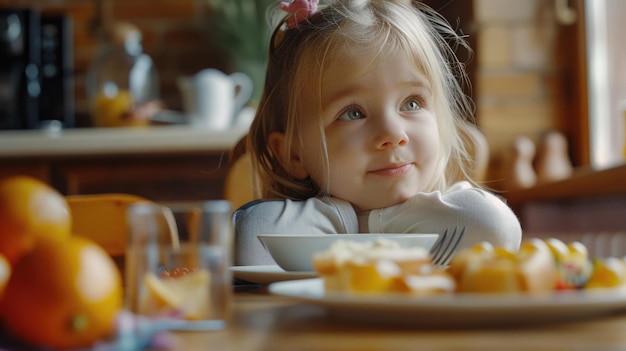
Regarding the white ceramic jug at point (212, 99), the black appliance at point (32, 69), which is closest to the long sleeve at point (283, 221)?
the white ceramic jug at point (212, 99)

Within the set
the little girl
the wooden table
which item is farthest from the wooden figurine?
the wooden table

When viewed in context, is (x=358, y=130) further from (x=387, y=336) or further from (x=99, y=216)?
(x=387, y=336)

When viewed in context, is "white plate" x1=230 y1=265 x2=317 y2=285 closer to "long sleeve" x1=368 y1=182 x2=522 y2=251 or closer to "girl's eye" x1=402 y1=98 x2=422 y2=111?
"long sleeve" x1=368 y1=182 x2=522 y2=251

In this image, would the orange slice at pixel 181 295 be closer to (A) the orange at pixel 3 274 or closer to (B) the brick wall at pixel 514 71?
(A) the orange at pixel 3 274

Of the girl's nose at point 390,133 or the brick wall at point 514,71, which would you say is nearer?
the girl's nose at point 390,133

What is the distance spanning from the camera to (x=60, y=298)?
0.40 m

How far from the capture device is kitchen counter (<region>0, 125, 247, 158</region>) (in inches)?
105

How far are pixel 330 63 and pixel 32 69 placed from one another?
2066mm

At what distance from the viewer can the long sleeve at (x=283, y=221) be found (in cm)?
102

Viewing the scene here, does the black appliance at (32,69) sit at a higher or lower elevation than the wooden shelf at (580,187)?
higher

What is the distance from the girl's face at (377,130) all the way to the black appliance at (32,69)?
206 cm

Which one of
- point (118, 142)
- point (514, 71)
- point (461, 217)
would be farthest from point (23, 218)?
point (514, 71)

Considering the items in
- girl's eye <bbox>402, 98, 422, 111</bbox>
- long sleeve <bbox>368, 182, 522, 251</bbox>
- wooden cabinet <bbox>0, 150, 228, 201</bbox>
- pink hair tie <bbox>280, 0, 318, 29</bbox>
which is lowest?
wooden cabinet <bbox>0, 150, 228, 201</bbox>

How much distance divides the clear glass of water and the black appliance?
257cm
